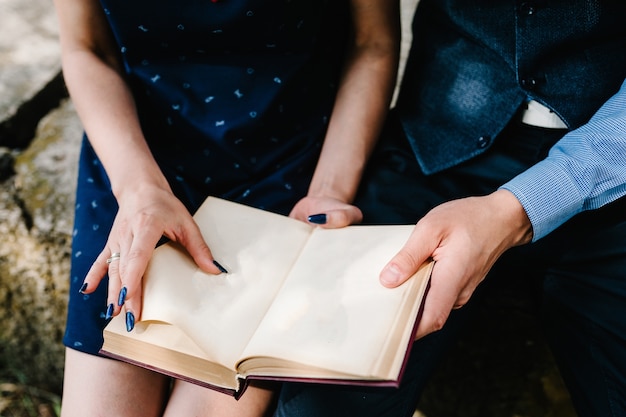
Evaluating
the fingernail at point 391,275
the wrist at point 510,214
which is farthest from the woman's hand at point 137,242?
the wrist at point 510,214

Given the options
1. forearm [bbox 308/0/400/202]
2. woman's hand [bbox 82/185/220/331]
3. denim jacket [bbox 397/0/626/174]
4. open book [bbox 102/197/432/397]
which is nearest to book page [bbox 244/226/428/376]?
open book [bbox 102/197/432/397]

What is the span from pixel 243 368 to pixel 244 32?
0.59 metres

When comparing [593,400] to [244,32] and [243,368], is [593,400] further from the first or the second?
[244,32]

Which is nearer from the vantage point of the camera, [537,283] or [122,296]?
[122,296]

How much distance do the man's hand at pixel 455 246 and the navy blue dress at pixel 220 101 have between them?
0.37 meters

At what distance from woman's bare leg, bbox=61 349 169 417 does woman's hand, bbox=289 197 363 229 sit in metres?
0.38

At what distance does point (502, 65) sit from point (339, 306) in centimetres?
55

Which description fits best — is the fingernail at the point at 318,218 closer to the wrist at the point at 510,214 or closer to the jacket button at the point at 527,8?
the wrist at the point at 510,214

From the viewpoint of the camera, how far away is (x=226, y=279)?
0.85m

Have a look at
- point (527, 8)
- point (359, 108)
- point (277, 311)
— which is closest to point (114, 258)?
point (277, 311)

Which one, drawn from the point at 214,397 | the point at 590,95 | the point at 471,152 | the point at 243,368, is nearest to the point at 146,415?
the point at 214,397

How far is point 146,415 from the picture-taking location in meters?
0.97

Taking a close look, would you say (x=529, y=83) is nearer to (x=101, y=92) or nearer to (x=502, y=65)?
(x=502, y=65)

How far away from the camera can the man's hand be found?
2.54ft
